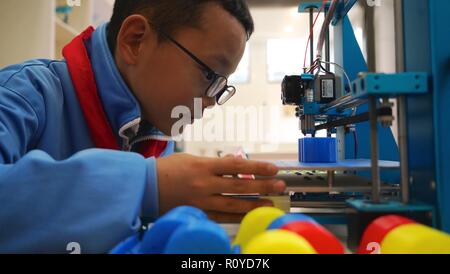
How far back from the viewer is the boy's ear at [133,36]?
817 millimetres

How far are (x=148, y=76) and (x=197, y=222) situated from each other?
0.59 meters

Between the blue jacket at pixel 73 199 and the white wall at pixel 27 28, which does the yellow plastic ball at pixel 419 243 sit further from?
the white wall at pixel 27 28

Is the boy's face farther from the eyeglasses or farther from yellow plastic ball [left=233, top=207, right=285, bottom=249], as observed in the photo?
yellow plastic ball [left=233, top=207, right=285, bottom=249]

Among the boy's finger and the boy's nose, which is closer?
the boy's finger

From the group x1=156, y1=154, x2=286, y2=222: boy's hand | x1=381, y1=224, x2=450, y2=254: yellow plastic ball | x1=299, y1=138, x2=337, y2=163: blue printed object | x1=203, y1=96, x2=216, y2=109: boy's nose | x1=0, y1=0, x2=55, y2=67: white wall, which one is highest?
x1=0, y1=0, x2=55, y2=67: white wall

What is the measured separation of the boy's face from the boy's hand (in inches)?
14.2

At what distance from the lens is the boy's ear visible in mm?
817

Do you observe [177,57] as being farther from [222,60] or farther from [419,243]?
[419,243]

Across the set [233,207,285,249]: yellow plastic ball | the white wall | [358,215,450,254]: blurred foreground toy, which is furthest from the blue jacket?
the white wall

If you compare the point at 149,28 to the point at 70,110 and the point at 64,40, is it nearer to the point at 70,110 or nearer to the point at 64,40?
the point at 70,110

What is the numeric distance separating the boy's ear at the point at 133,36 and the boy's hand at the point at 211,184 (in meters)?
0.44

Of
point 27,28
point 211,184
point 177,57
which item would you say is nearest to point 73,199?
point 211,184

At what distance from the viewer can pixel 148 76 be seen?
2.72ft

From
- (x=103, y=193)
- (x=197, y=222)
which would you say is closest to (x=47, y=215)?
(x=103, y=193)
